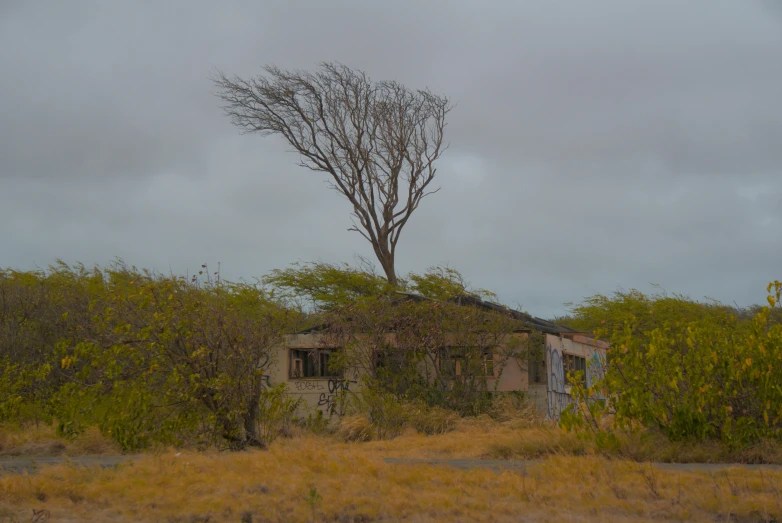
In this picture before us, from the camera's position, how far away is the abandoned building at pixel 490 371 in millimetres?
19484

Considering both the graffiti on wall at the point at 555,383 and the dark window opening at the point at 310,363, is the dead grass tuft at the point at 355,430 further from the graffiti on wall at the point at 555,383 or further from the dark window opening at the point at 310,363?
the graffiti on wall at the point at 555,383

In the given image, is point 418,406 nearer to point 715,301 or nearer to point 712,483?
point 712,483

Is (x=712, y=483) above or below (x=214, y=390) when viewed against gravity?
below

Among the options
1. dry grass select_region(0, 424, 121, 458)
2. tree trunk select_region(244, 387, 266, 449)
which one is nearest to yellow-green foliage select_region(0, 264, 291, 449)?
tree trunk select_region(244, 387, 266, 449)

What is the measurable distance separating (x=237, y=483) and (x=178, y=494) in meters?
0.63

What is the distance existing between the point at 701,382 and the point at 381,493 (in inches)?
191

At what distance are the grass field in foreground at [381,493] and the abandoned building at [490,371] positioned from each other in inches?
395

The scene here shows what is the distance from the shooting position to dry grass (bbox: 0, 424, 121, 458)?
14.2 m

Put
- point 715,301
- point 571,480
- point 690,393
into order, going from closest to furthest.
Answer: point 571,480
point 690,393
point 715,301

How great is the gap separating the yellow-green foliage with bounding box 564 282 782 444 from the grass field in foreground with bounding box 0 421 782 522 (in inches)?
63.2

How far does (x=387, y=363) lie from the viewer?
772 inches

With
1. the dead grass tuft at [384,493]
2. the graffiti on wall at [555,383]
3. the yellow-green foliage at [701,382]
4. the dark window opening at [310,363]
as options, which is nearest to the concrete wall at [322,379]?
the dark window opening at [310,363]

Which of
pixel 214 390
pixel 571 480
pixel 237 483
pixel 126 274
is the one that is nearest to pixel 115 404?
pixel 214 390

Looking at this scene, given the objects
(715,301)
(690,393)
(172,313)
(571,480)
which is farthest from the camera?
(715,301)
